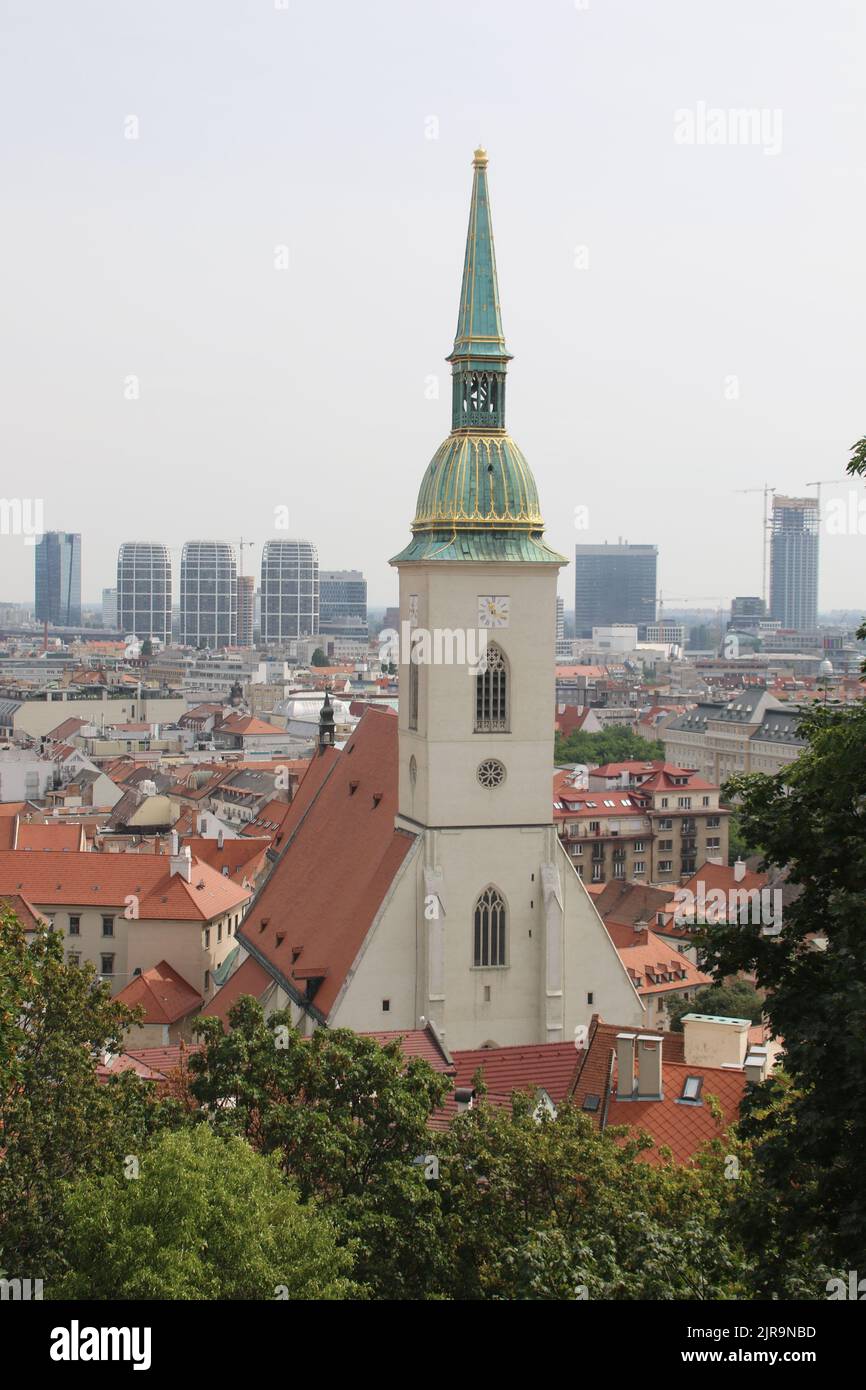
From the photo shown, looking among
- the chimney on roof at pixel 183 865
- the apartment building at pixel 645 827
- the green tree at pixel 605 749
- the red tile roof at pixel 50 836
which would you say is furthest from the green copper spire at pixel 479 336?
the green tree at pixel 605 749

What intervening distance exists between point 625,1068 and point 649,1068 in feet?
1.72

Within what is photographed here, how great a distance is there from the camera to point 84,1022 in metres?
28.1

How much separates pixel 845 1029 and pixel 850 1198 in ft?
6.24

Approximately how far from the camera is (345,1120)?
27859 millimetres

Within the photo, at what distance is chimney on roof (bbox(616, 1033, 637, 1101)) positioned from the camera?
34438 millimetres

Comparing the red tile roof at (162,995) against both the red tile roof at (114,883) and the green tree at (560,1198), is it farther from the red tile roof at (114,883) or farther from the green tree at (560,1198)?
the green tree at (560,1198)

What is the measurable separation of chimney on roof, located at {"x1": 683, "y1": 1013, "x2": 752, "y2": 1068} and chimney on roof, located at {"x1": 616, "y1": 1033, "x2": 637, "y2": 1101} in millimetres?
4179

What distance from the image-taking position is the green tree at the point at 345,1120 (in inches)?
1001

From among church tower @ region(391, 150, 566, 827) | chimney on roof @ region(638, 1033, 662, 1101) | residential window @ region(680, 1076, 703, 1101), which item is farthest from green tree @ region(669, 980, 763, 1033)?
chimney on roof @ region(638, 1033, 662, 1101)

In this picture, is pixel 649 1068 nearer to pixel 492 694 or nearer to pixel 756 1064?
pixel 756 1064

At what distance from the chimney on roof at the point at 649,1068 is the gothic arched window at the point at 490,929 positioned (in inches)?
322

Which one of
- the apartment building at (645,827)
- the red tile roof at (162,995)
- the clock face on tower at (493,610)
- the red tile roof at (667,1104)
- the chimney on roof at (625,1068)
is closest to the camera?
the red tile roof at (667,1104)
